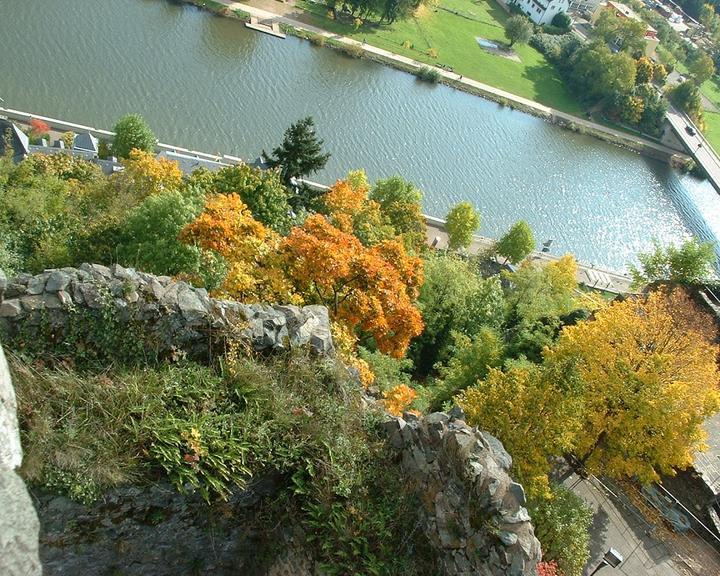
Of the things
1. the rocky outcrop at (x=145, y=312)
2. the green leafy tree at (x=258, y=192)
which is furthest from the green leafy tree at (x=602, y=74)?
the rocky outcrop at (x=145, y=312)

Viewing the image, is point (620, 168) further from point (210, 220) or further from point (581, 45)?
point (210, 220)

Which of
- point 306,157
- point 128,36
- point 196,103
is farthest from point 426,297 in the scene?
point 128,36

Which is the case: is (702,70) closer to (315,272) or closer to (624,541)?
(624,541)

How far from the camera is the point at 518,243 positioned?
128 ft

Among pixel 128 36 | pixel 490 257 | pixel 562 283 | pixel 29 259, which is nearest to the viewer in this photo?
pixel 29 259

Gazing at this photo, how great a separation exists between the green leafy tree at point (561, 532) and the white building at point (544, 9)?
8851 cm

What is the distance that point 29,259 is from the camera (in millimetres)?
18984

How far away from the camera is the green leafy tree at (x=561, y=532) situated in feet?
42.8

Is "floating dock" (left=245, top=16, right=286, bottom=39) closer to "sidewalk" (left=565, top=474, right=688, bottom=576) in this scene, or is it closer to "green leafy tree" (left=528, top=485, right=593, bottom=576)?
"sidewalk" (left=565, top=474, right=688, bottom=576)

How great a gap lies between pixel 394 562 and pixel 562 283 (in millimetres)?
26166

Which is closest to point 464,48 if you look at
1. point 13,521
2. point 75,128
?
point 75,128

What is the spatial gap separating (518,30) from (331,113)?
38359 mm

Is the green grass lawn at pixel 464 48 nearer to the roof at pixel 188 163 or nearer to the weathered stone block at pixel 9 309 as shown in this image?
the roof at pixel 188 163

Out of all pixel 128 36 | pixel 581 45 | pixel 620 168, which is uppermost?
pixel 581 45
